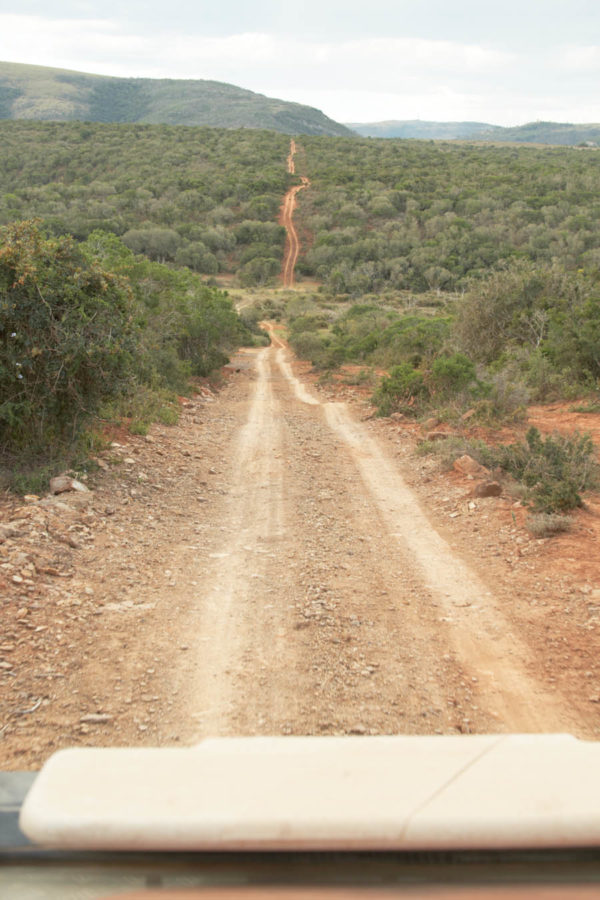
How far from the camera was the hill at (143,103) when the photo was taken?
374ft

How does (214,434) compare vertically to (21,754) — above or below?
below

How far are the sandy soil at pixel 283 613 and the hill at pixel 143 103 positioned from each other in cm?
11256

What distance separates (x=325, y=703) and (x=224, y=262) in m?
47.5

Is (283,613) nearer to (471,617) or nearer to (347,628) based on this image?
(347,628)

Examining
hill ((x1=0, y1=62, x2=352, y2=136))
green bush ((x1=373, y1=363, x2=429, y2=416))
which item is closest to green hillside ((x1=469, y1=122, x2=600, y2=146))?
hill ((x1=0, y1=62, x2=352, y2=136))

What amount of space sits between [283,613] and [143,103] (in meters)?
161

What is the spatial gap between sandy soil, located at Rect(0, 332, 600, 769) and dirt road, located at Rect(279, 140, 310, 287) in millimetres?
41665

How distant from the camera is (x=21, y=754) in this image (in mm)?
2965

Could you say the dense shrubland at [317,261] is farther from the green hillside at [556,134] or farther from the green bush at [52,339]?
the green hillside at [556,134]

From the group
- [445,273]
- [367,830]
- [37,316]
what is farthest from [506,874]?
[445,273]

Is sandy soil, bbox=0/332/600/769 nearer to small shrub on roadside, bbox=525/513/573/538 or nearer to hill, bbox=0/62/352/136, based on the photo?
small shrub on roadside, bbox=525/513/573/538

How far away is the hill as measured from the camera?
114m

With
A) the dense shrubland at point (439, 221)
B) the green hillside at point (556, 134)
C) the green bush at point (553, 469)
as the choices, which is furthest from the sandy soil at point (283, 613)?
the green hillside at point (556, 134)

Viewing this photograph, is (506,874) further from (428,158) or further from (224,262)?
(428,158)
